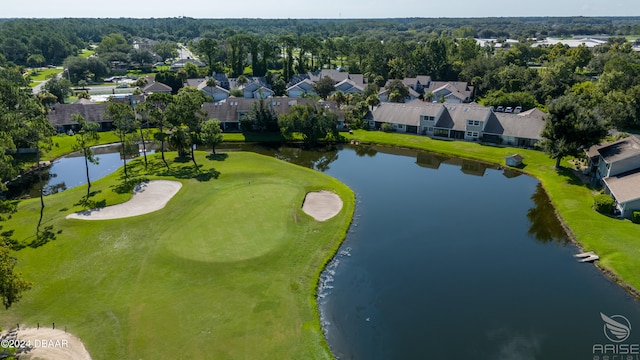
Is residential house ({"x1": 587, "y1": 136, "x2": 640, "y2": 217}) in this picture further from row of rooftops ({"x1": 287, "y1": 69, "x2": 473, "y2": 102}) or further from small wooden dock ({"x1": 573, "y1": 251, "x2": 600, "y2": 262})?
row of rooftops ({"x1": 287, "y1": 69, "x2": 473, "y2": 102})

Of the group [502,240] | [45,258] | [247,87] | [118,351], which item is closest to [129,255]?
[45,258]

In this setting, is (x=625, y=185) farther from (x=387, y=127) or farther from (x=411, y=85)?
(x=411, y=85)

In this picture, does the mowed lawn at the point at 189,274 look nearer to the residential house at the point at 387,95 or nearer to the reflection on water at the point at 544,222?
the reflection on water at the point at 544,222

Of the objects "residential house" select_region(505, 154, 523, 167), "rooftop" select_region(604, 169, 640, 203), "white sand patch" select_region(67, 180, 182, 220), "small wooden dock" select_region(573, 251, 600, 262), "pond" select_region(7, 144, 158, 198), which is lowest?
"small wooden dock" select_region(573, 251, 600, 262)

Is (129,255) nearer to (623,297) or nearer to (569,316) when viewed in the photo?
(569,316)

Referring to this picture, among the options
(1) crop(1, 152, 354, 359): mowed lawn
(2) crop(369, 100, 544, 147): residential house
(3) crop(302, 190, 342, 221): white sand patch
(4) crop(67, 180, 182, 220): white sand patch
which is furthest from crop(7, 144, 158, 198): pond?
(2) crop(369, 100, 544, 147): residential house

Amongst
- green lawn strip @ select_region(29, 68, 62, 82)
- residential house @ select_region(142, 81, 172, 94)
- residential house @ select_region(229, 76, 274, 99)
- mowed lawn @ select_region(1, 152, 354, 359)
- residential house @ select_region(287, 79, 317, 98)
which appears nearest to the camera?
mowed lawn @ select_region(1, 152, 354, 359)
